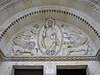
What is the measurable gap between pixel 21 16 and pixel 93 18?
5.26 feet

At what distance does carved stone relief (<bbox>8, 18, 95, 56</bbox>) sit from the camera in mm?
4656

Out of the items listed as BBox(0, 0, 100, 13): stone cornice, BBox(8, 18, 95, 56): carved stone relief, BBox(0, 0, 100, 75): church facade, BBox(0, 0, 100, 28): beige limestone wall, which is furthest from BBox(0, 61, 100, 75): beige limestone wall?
BBox(0, 0, 100, 13): stone cornice

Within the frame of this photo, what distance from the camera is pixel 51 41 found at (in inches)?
188

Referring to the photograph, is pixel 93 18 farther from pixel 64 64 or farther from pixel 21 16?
pixel 21 16

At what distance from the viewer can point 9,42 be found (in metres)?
4.81

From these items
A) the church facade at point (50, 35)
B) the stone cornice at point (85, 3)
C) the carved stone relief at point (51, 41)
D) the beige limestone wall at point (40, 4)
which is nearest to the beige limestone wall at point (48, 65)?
the church facade at point (50, 35)

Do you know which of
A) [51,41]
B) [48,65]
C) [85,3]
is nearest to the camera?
[48,65]

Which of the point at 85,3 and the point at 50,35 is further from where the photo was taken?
the point at 50,35

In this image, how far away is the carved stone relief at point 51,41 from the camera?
4656 millimetres

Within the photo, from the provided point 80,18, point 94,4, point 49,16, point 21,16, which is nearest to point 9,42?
point 21,16

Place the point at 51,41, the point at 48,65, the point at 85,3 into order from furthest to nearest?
the point at 51,41 → the point at 85,3 → the point at 48,65

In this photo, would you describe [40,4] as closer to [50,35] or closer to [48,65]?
[50,35]

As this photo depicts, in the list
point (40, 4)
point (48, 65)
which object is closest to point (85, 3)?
point (40, 4)

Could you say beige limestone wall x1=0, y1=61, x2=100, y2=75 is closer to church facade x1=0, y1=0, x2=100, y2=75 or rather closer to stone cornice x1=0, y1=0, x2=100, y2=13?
church facade x1=0, y1=0, x2=100, y2=75
